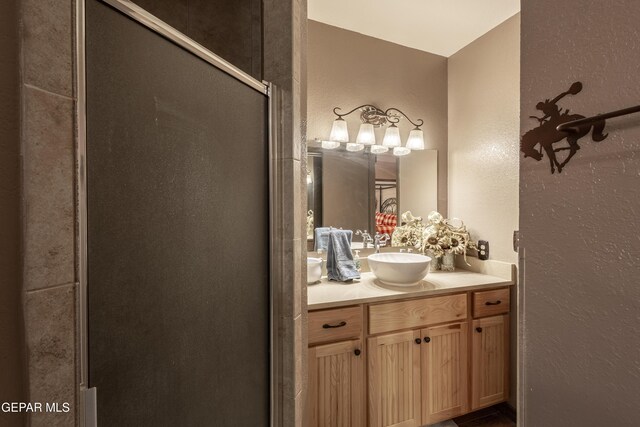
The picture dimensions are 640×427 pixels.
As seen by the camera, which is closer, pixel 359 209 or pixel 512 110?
pixel 512 110

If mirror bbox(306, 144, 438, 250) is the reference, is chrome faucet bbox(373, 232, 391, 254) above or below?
below

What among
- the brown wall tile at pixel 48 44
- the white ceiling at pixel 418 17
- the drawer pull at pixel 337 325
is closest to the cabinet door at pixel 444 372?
the drawer pull at pixel 337 325

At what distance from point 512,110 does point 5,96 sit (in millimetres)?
2319

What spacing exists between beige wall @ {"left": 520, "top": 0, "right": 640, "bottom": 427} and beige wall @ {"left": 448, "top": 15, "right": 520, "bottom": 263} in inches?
53.3

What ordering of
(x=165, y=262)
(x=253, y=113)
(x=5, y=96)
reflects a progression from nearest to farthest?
(x=5, y=96), (x=165, y=262), (x=253, y=113)

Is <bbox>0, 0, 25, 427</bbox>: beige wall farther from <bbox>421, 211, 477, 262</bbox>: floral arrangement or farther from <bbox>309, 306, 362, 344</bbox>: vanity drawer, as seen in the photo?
<bbox>421, 211, 477, 262</bbox>: floral arrangement

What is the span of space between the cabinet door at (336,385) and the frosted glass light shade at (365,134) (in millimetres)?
1349

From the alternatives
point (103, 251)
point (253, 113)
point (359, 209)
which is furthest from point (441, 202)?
point (103, 251)

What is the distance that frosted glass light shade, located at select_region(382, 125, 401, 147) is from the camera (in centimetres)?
232

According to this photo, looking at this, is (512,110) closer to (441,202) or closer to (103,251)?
(441,202)

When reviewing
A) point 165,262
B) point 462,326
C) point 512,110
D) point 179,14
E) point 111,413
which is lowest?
point 462,326

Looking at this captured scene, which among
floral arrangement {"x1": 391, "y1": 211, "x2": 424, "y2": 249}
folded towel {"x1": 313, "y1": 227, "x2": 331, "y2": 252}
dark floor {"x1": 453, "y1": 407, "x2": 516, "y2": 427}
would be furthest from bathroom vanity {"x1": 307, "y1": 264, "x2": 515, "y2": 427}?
floral arrangement {"x1": 391, "y1": 211, "x2": 424, "y2": 249}

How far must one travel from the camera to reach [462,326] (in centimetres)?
186

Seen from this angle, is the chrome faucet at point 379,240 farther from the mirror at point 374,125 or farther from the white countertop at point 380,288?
the white countertop at point 380,288
